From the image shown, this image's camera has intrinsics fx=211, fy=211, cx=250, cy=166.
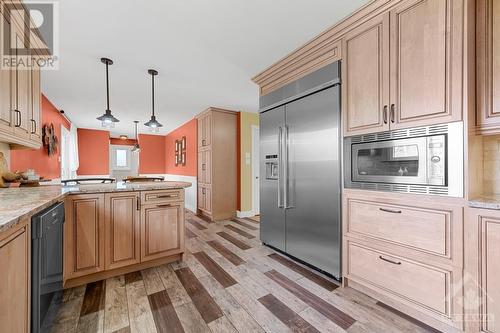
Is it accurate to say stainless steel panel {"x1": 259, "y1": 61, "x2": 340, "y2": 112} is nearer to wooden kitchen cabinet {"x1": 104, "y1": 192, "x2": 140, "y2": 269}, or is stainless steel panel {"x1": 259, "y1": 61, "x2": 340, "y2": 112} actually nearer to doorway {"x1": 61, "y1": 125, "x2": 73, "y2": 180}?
wooden kitchen cabinet {"x1": 104, "y1": 192, "x2": 140, "y2": 269}

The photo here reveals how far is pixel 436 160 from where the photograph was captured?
143cm

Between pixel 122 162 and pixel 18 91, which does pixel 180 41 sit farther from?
pixel 122 162

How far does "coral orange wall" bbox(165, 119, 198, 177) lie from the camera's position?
5.43 meters

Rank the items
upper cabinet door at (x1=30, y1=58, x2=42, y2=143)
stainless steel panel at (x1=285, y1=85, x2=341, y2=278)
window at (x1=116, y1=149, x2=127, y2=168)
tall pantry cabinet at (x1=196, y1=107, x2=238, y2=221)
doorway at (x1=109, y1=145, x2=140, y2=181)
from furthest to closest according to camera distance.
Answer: window at (x1=116, y1=149, x2=127, y2=168) → doorway at (x1=109, y1=145, x2=140, y2=181) → tall pantry cabinet at (x1=196, y1=107, x2=238, y2=221) → upper cabinet door at (x1=30, y1=58, x2=42, y2=143) → stainless steel panel at (x1=285, y1=85, x2=341, y2=278)

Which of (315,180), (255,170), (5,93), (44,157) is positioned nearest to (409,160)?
(315,180)

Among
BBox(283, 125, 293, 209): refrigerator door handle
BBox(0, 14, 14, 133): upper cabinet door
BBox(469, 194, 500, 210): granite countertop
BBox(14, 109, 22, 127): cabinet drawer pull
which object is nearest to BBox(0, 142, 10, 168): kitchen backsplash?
BBox(14, 109, 22, 127): cabinet drawer pull

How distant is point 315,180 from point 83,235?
2.28 metres

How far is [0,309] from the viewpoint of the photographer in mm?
822

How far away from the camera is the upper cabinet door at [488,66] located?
1.32m

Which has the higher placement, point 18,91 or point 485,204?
point 18,91

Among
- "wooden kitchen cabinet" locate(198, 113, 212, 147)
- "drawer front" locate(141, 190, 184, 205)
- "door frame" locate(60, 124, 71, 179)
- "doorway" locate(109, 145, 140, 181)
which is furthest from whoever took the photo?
"doorway" locate(109, 145, 140, 181)

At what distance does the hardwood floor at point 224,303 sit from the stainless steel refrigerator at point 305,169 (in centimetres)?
31

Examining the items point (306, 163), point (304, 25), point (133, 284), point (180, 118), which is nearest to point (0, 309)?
point (133, 284)

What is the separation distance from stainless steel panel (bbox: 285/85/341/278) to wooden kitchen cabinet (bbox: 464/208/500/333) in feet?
2.80
